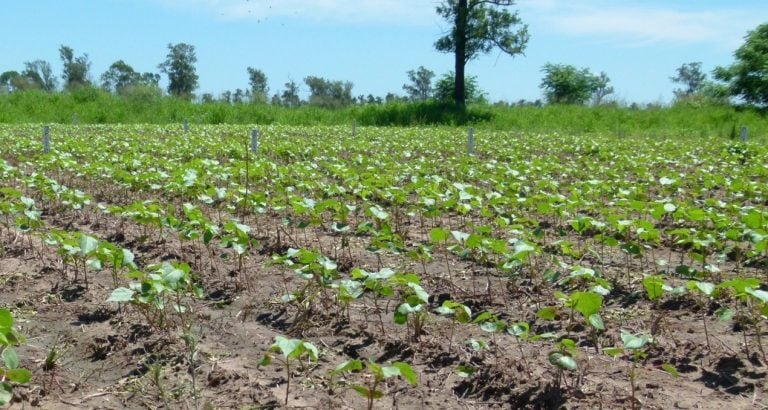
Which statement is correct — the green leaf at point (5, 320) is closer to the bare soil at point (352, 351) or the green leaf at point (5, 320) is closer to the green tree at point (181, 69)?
the bare soil at point (352, 351)

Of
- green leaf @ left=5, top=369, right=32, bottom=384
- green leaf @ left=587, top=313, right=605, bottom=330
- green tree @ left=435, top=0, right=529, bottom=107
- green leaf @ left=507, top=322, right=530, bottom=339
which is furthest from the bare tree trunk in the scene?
green leaf @ left=5, top=369, right=32, bottom=384

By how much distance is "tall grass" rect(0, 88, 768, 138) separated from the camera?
22.9m

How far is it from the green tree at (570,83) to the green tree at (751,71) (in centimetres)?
962

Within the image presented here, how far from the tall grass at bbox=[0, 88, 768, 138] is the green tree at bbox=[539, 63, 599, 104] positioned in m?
9.21

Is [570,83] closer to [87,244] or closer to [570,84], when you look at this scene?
[570,84]

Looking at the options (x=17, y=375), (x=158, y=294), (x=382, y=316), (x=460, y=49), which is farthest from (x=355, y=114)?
(x=17, y=375)

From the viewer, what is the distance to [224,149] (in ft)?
35.7

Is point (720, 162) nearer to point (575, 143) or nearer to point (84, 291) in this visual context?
point (575, 143)

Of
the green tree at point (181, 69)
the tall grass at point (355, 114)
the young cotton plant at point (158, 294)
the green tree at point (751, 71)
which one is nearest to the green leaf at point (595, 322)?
the young cotton plant at point (158, 294)

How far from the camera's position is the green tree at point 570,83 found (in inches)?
1384

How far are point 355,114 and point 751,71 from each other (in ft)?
47.3

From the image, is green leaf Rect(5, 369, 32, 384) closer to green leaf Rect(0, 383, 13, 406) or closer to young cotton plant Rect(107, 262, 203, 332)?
green leaf Rect(0, 383, 13, 406)

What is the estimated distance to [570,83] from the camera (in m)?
35.2

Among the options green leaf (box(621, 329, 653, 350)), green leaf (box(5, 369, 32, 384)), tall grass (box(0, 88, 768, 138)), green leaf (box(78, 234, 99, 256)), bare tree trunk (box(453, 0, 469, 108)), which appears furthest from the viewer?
bare tree trunk (box(453, 0, 469, 108))
